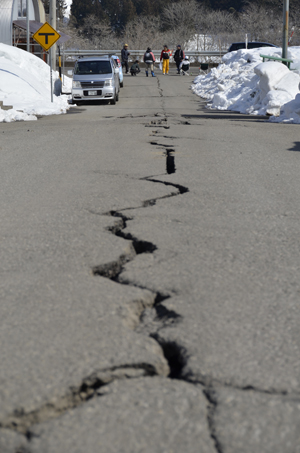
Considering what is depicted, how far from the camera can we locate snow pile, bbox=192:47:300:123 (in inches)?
619

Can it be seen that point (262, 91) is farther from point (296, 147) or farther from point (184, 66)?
point (184, 66)

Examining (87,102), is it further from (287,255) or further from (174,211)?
(287,255)

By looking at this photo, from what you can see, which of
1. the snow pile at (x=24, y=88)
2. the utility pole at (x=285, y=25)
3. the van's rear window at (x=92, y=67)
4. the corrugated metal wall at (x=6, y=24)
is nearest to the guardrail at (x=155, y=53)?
the corrugated metal wall at (x=6, y=24)

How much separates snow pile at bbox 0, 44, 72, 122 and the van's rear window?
1264mm

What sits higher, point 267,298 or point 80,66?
point 80,66

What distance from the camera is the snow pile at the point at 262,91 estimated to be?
15724 mm

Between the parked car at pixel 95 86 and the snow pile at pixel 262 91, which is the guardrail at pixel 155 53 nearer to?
the snow pile at pixel 262 91

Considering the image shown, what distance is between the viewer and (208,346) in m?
2.63

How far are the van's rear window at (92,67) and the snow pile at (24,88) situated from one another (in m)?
1.26

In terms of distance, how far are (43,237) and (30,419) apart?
7.95ft

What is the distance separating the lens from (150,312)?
3053 millimetres

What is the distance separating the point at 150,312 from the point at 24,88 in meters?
18.3

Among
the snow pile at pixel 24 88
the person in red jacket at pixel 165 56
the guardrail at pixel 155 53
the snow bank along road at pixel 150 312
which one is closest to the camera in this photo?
the snow bank along road at pixel 150 312

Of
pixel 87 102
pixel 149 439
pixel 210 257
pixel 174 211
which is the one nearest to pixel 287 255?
pixel 210 257
